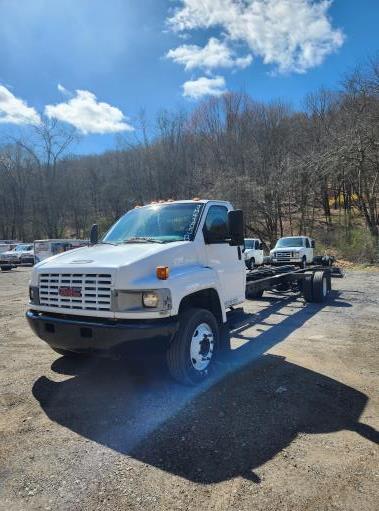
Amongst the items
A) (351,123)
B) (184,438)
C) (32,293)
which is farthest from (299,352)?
(351,123)

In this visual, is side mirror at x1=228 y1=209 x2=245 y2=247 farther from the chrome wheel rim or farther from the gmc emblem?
the gmc emblem

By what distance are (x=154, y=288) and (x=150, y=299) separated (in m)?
0.13

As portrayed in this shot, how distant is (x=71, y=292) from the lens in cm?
477

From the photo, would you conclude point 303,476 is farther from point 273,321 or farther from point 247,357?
point 273,321

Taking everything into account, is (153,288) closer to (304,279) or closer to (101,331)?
(101,331)

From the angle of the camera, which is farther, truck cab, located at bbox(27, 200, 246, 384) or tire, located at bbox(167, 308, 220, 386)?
tire, located at bbox(167, 308, 220, 386)

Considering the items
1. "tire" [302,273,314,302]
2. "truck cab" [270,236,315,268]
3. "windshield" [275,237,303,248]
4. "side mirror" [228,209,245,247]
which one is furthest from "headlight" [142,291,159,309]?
"windshield" [275,237,303,248]

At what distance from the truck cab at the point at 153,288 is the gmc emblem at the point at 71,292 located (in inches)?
0.4

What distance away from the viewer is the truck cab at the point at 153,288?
448 centimetres

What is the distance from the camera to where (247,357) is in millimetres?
6430

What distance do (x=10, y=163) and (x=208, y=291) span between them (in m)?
63.9

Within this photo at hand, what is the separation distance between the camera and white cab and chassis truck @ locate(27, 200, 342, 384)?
448cm

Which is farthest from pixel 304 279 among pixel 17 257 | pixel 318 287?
pixel 17 257

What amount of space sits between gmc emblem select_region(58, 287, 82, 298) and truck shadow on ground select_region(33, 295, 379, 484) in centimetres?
122
